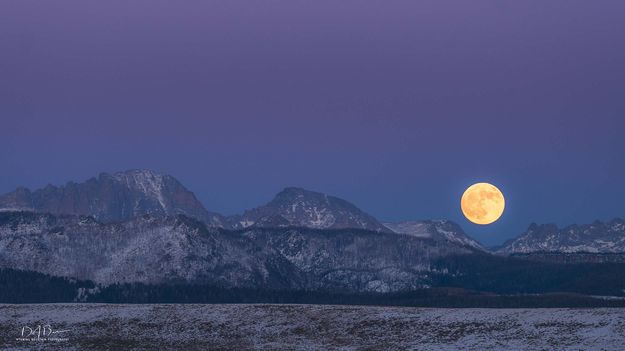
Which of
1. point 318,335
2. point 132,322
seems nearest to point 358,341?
point 318,335

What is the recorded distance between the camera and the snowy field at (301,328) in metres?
96.4

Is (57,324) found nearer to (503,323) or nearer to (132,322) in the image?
(132,322)

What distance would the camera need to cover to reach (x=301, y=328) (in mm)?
112812

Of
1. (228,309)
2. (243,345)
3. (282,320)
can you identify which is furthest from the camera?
(228,309)

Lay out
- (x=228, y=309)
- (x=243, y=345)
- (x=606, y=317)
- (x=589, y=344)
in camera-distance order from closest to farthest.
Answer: (x=589, y=344) < (x=606, y=317) < (x=243, y=345) < (x=228, y=309)

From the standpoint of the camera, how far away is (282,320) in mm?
117375

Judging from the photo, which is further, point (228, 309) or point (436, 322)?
point (228, 309)

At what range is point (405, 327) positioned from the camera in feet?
354

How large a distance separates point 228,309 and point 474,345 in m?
41.5

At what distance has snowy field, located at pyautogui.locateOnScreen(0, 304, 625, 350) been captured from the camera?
96.4 m
